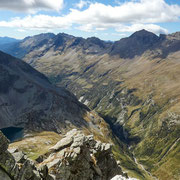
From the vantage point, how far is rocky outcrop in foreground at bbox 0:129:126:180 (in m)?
32.1

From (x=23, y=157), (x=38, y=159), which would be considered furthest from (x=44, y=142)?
(x=23, y=157)

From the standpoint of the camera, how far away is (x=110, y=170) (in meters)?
63.4

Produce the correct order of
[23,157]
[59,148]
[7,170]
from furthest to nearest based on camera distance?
[59,148] < [23,157] < [7,170]

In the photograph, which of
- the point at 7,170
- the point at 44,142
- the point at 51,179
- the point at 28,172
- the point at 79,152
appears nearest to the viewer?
the point at 7,170

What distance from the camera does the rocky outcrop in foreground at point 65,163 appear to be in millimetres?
32125

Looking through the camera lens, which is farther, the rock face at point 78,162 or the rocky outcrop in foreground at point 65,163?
the rock face at point 78,162

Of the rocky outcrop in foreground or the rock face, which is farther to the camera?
the rock face

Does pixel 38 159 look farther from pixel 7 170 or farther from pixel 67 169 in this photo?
pixel 7 170

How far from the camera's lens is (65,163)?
153 ft

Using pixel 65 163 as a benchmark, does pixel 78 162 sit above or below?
below

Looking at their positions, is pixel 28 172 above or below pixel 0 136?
below

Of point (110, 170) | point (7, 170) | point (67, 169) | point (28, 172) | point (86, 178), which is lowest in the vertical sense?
point (110, 170)

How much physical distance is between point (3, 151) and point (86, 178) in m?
25.9

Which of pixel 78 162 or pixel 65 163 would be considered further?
pixel 78 162
